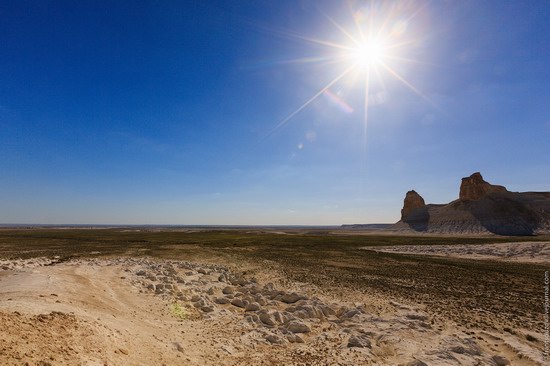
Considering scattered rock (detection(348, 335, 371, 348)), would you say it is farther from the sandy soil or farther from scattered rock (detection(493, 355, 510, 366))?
the sandy soil

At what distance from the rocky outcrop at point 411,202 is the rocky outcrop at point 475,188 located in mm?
22565

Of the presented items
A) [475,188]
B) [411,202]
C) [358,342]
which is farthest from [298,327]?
[411,202]

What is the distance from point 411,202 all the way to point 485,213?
47.9m

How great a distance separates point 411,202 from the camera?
504ft

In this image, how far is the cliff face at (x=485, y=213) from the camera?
97.7 metres

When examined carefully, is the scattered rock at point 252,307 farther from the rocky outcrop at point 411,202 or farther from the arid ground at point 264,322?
the rocky outcrop at point 411,202

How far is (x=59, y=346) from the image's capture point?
Answer: 6051mm

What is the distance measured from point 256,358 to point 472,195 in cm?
14862

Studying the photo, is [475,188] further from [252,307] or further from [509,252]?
[252,307]

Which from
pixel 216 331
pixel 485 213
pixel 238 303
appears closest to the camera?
pixel 216 331

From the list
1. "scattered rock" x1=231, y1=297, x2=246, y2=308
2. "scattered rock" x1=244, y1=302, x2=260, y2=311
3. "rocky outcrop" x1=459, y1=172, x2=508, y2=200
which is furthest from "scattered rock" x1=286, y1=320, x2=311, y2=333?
"rocky outcrop" x1=459, y1=172, x2=508, y2=200

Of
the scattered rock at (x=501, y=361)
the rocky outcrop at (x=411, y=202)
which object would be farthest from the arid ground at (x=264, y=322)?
the rocky outcrop at (x=411, y=202)

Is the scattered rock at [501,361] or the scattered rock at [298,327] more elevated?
the scattered rock at [501,361]

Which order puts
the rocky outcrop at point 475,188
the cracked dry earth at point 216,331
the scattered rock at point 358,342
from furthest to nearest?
the rocky outcrop at point 475,188
the scattered rock at point 358,342
the cracked dry earth at point 216,331
